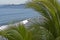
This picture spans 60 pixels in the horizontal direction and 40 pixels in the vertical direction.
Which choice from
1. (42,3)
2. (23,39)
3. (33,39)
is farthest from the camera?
(42,3)

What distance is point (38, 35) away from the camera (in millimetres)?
2674

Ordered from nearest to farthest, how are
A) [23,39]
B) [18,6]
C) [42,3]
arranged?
[23,39], [42,3], [18,6]

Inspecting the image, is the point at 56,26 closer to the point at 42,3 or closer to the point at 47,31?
the point at 47,31

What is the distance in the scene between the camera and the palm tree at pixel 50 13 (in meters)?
2.79

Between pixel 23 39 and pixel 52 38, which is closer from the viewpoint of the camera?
pixel 23 39

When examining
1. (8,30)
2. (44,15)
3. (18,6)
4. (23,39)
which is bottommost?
(23,39)

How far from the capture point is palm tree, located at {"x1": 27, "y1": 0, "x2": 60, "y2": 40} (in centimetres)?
279

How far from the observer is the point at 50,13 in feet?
9.30

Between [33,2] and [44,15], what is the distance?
0.32 m

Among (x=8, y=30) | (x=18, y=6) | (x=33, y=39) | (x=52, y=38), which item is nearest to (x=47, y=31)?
(x=52, y=38)

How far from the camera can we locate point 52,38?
9.27 ft

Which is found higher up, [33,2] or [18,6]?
[18,6]

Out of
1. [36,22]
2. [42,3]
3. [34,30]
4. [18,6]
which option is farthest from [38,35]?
[18,6]

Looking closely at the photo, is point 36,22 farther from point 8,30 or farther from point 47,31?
point 8,30
